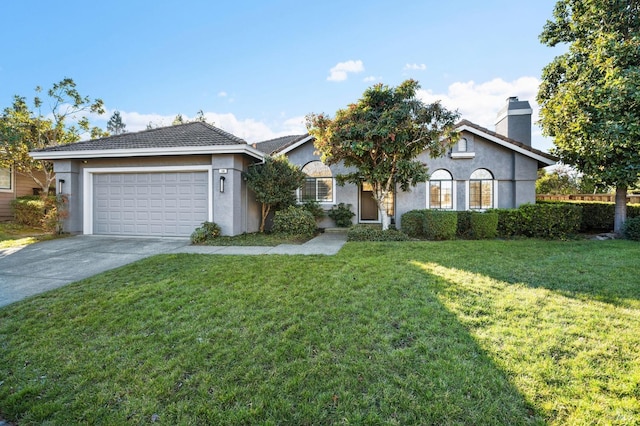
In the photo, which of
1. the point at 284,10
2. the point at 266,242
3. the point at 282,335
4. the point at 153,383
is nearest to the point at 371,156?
Result: the point at 266,242

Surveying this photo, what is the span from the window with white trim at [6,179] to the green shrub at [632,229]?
25.8 meters

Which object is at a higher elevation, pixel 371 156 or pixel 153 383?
pixel 371 156

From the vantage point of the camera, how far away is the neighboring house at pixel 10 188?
1395 cm

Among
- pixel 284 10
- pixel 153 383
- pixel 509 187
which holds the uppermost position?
pixel 284 10

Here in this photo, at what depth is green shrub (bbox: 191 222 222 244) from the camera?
9195mm

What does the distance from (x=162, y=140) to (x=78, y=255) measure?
197 inches

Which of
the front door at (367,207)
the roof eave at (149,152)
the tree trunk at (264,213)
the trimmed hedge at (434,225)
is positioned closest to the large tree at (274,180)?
the roof eave at (149,152)

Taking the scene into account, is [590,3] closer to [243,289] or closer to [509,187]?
[509,187]

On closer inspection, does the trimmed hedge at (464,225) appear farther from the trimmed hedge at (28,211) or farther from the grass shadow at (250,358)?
the trimmed hedge at (28,211)

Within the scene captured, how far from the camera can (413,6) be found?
930cm

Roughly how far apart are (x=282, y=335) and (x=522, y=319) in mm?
2916

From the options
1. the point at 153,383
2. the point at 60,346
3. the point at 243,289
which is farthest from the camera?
the point at 243,289

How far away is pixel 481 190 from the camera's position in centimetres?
1257

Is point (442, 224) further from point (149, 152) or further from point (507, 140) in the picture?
point (149, 152)
